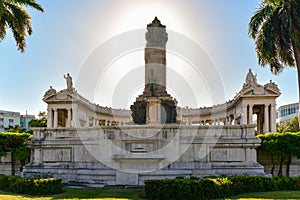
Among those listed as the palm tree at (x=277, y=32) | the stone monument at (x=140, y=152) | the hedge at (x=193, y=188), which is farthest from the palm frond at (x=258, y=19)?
the hedge at (x=193, y=188)

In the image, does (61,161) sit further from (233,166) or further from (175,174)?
(233,166)

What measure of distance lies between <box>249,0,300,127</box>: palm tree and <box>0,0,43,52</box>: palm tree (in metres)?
19.8

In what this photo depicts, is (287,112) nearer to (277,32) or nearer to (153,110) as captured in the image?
(277,32)

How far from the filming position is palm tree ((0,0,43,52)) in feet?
89.8

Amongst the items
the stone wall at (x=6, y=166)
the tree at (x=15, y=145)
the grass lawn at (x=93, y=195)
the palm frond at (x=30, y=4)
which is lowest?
the stone wall at (x=6, y=166)

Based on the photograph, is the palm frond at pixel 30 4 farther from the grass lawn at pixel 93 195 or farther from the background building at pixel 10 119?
the background building at pixel 10 119

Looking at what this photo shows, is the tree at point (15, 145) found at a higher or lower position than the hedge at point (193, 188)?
higher

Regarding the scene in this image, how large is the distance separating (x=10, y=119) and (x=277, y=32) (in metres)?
92.0

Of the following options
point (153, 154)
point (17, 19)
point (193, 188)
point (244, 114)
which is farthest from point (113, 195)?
point (244, 114)

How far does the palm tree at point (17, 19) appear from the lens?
2738 centimetres

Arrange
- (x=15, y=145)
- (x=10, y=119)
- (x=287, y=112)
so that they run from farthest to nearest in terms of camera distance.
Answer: (x=287, y=112)
(x=10, y=119)
(x=15, y=145)

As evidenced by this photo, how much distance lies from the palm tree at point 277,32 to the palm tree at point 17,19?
19.8 meters

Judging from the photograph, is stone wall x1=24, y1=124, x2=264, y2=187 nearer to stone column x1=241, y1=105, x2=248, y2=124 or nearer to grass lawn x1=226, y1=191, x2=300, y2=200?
grass lawn x1=226, y1=191, x2=300, y2=200

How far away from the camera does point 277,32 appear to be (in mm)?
28766
